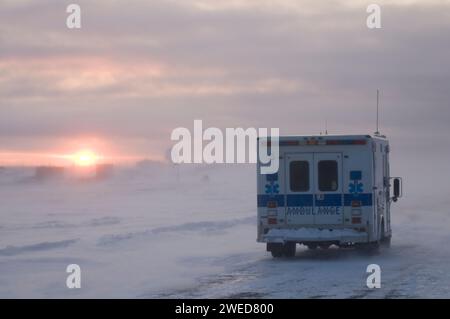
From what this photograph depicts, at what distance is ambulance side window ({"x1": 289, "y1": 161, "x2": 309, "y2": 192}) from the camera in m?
20.6

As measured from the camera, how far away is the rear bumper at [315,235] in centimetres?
2023

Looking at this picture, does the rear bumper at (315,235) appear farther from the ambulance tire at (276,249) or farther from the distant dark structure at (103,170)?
the distant dark structure at (103,170)

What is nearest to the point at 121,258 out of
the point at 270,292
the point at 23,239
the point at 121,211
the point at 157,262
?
the point at 157,262

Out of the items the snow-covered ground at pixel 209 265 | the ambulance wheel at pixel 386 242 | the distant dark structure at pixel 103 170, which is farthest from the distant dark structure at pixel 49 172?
the ambulance wheel at pixel 386 242

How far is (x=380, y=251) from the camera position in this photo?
907 inches

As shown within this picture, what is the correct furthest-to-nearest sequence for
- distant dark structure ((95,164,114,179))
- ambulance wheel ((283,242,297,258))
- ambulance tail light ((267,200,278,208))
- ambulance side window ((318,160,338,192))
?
distant dark structure ((95,164,114,179)) → ambulance wheel ((283,242,297,258)) → ambulance tail light ((267,200,278,208)) → ambulance side window ((318,160,338,192))

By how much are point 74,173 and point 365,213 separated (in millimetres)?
132002

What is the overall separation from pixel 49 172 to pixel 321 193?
5011 inches

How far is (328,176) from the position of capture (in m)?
20.5

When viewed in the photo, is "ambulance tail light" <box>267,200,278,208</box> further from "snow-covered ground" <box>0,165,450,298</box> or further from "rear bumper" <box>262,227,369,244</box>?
"snow-covered ground" <box>0,165,450,298</box>

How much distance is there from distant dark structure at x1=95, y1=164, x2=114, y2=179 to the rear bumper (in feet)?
401

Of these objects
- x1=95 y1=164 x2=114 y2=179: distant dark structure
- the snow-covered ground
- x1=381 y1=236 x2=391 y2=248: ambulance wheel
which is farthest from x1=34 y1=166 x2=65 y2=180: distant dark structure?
x1=381 y1=236 x2=391 y2=248: ambulance wheel

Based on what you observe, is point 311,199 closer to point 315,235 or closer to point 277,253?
point 315,235
